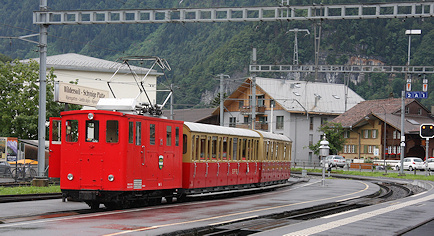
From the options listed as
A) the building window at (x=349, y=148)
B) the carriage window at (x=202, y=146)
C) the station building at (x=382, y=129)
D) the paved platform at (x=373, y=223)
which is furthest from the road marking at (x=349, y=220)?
the building window at (x=349, y=148)

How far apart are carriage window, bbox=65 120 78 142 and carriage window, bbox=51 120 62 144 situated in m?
0.37

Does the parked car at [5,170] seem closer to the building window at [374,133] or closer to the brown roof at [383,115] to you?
the brown roof at [383,115]

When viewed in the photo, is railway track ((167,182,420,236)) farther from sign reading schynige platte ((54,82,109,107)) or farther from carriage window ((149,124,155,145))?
sign reading schynige platte ((54,82,109,107))

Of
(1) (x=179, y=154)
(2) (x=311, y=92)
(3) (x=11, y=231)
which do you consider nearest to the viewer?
(3) (x=11, y=231)

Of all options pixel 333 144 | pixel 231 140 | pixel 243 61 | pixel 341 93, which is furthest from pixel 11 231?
pixel 243 61

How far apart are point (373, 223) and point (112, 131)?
24.6ft

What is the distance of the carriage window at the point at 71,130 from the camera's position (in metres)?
18.2

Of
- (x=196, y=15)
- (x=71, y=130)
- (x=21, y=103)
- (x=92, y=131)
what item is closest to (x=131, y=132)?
(x=92, y=131)

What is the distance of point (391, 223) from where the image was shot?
15664 mm

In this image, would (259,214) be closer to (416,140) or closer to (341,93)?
(416,140)

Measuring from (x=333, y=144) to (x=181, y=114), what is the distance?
99.9ft

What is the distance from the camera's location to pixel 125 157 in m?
17.6

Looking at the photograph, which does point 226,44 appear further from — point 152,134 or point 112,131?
point 112,131

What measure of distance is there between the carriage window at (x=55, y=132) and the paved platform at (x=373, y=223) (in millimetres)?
7852
